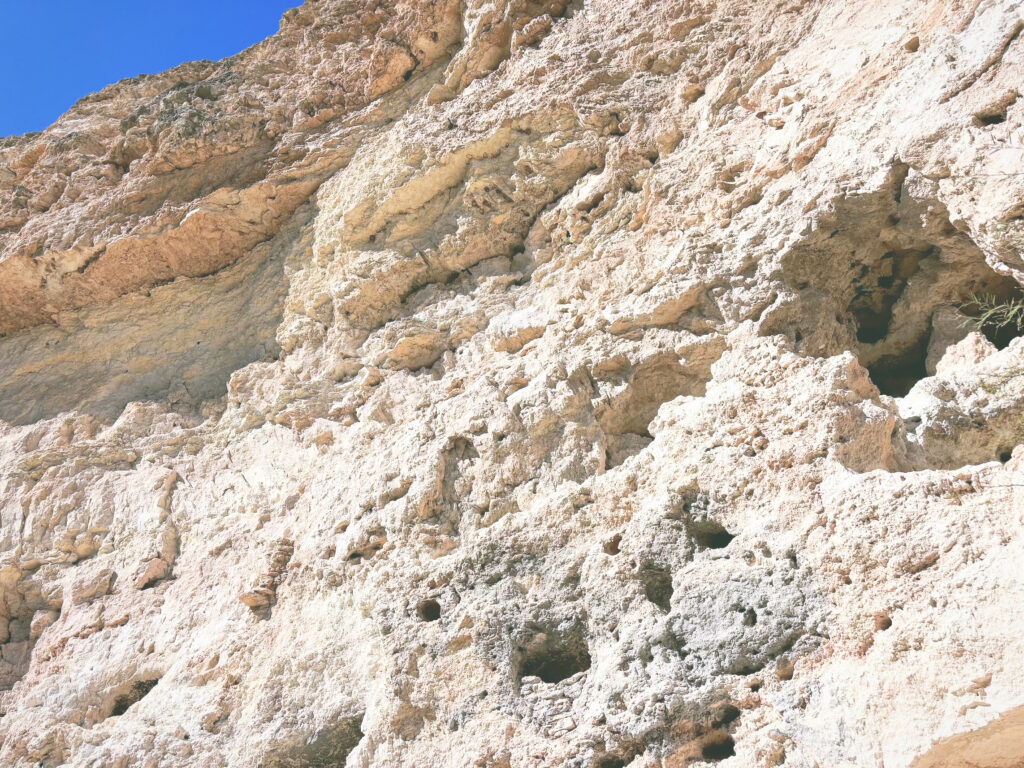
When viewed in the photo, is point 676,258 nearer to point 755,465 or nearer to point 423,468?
point 755,465

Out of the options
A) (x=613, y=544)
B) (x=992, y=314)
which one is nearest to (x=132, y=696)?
(x=613, y=544)

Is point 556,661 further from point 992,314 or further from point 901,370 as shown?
point 992,314

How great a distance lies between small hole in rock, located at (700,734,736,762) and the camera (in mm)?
3705

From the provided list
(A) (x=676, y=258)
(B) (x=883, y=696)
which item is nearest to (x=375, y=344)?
(A) (x=676, y=258)

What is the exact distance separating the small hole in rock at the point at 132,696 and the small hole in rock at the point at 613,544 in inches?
134

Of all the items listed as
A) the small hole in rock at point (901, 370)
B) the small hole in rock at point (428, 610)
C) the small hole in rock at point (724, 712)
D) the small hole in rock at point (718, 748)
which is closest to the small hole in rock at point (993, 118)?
the small hole in rock at point (901, 370)

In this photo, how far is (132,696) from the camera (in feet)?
19.5

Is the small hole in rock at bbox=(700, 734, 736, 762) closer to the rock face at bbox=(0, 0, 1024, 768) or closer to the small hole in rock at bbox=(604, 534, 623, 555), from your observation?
the rock face at bbox=(0, 0, 1024, 768)

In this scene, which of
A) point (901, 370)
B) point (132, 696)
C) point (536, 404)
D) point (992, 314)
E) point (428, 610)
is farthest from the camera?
point (132, 696)

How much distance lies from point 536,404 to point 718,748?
2420 mm

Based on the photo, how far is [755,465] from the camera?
4.39 m

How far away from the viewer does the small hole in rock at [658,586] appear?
436cm

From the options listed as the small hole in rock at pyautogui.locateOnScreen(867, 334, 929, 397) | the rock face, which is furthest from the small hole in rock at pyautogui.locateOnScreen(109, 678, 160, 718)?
the small hole in rock at pyautogui.locateOnScreen(867, 334, 929, 397)

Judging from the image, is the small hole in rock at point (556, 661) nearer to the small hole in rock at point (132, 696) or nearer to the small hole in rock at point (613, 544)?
the small hole in rock at point (613, 544)
